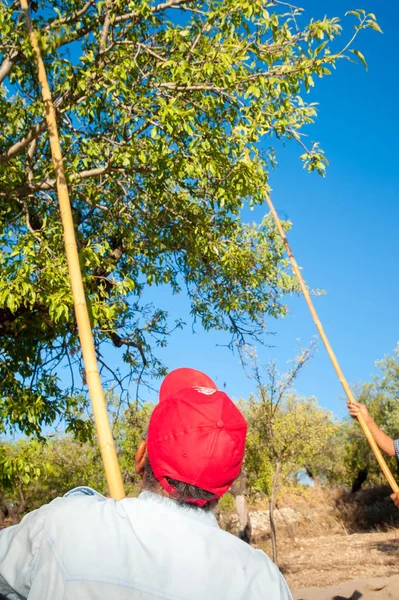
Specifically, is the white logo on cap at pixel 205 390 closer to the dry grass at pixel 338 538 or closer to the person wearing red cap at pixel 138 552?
the person wearing red cap at pixel 138 552

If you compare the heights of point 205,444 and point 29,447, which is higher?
point 29,447

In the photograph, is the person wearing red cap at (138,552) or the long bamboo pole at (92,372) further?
the long bamboo pole at (92,372)

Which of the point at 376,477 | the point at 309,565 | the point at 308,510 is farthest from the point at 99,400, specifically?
the point at 376,477

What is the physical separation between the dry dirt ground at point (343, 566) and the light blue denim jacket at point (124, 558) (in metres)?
11.8

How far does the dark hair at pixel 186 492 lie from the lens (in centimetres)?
160

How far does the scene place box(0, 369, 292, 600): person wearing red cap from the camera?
1.42m

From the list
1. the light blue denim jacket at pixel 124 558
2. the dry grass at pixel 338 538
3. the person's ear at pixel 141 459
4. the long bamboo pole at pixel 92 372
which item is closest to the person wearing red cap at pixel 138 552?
the light blue denim jacket at pixel 124 558

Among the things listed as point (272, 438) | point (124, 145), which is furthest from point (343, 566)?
point (124, 145)

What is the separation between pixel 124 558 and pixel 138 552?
0.04 m

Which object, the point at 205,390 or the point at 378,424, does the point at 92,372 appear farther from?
→ the point at 378,424

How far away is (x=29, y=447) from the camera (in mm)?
8641

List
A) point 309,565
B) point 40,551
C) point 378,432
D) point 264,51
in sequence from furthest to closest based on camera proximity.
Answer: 1. point 309,565
2. point 264,51
3. point 378,432
4. point 40,551

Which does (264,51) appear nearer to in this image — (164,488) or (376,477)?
(164,488)

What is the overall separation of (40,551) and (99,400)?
1.46 m
